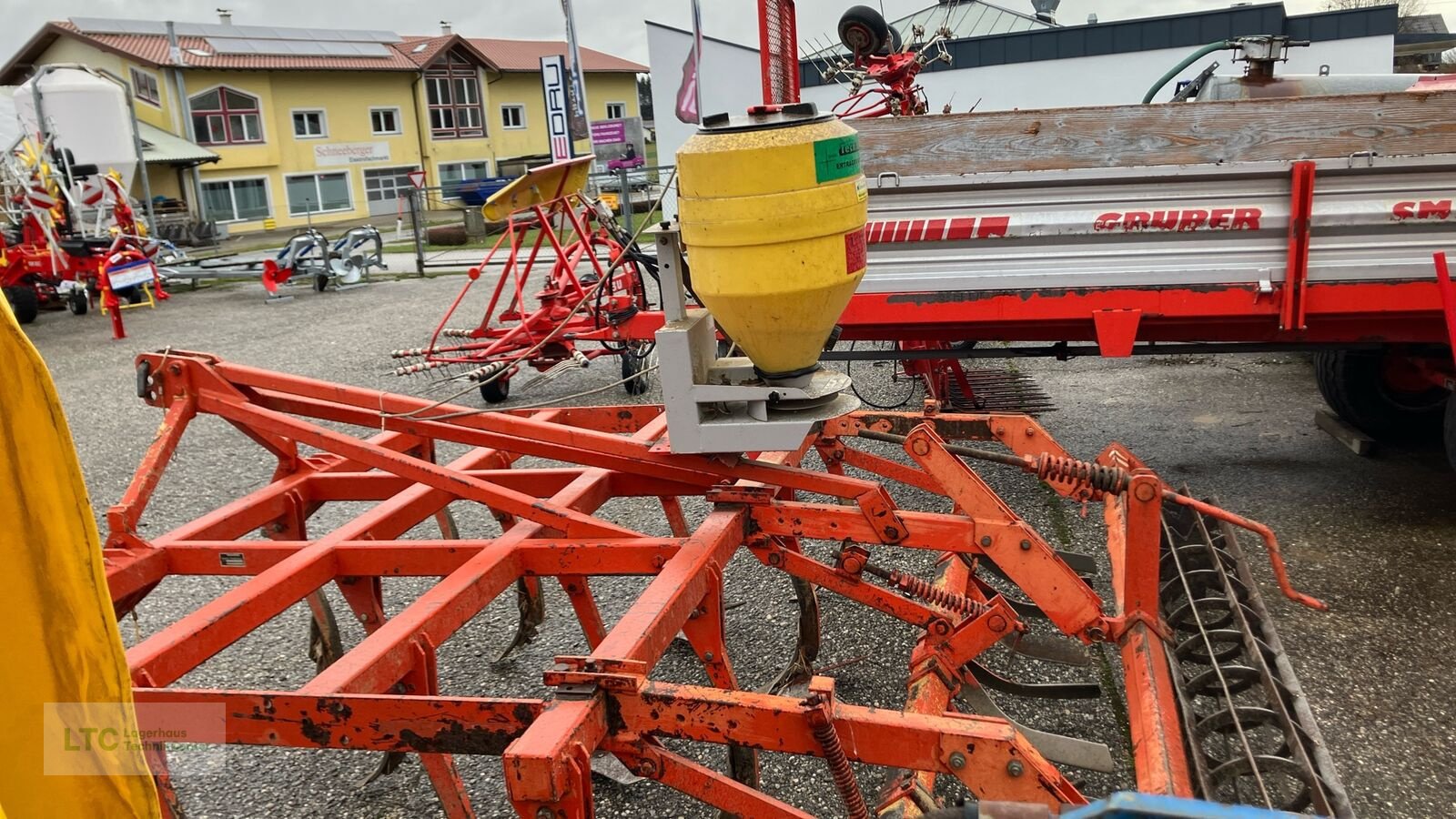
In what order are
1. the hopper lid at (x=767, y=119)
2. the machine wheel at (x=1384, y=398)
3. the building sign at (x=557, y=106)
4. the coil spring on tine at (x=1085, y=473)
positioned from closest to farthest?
1. the hopper lid at (x=767, y=119)
2. the coil spring on tine at (x=1085, y=473)
3. the machine wheel at (x=1384, y=398)
4. the building sign at (x=557, y=106)

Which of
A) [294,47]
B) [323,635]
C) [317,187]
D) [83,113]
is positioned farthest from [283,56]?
[323,635]

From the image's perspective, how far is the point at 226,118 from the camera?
29.6 m

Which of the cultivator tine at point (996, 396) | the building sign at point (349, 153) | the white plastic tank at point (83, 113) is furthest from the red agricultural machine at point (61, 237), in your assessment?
the building sign at point (349, 153)

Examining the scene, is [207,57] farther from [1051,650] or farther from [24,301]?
[1051,650]

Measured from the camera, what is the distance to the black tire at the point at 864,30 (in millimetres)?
6707

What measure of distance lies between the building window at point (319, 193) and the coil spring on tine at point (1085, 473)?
31.5 m

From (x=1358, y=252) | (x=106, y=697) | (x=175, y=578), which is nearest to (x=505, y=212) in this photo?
(x=175, y=578)

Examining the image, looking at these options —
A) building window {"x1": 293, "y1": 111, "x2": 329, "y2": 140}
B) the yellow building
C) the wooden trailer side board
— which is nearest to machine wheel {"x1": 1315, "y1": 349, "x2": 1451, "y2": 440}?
the wooden trailer side board

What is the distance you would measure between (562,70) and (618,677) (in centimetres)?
1518

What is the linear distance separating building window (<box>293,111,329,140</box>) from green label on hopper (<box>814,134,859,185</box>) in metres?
32.5

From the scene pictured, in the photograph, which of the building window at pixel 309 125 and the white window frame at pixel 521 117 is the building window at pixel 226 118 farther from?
the white window frame at pixel 521 117

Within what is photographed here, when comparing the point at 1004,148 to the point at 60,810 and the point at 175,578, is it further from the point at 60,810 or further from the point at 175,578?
the point at 175,578

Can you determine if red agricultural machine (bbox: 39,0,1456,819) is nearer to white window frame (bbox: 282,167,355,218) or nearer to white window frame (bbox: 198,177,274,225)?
white window frame (bbox: 198,177,274,225)

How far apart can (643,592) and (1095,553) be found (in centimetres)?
256
